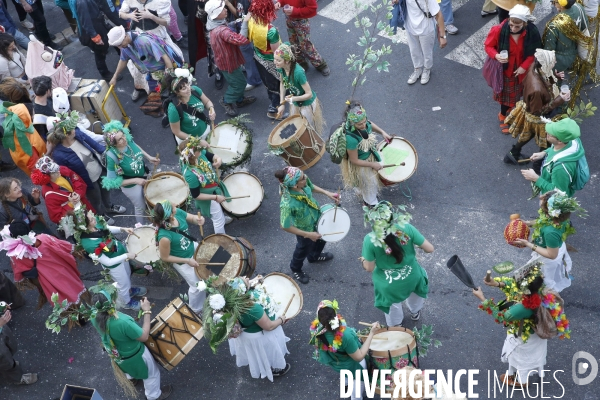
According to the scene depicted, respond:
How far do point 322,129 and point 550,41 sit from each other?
3.13m

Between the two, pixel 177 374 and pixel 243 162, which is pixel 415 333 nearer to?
pixel 177 374

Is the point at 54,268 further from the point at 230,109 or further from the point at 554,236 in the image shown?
the point at 554,236

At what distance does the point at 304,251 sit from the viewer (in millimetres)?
7426

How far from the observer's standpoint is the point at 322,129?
30.1ft

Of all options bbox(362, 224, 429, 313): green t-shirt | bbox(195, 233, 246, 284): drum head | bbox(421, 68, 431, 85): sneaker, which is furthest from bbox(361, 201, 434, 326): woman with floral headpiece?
bbox(421, 68, 431, 85): sneaker

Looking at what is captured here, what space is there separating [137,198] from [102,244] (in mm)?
1264

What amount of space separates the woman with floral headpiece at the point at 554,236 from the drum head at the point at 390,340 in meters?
Result: 1.39

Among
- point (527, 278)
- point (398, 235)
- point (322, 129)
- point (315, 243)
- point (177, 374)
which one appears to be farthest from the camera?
point (322, 129)

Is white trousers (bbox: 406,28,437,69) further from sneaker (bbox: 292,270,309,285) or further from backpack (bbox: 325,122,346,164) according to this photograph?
sneaker (bbox: 292,270,309,285)

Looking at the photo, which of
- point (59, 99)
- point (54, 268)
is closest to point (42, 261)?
point (54, 268)

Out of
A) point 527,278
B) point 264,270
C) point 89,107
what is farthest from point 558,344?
point 89,107

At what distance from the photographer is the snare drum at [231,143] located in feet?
27.1

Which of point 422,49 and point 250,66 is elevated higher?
point 422,49

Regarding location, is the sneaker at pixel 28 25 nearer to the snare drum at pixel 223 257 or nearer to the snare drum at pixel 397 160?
the snare drum at pixel 223 257
